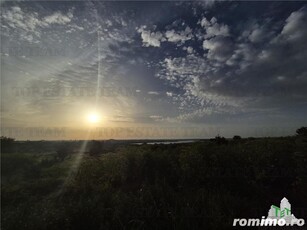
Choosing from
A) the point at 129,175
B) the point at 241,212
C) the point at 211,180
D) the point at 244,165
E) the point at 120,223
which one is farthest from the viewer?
the point at 129,175

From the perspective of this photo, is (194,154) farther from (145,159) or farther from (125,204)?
A: (125,204)

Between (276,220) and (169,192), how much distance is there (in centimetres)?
257

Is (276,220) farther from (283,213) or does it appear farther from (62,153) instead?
(62,153)

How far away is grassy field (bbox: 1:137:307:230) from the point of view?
17.0 feet

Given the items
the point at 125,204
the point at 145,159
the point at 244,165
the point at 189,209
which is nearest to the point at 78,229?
the point at 125,204

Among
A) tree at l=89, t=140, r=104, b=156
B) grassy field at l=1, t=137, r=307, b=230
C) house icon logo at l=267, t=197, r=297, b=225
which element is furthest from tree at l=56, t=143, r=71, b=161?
house icon logo at l=267, t=197, r=297, b=225

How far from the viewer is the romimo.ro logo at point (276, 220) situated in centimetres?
530

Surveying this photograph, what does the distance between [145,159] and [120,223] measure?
5157mm

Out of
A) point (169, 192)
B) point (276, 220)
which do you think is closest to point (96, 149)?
point (169, 192)

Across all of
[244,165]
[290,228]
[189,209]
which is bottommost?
[290,228]

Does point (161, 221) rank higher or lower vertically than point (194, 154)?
lower

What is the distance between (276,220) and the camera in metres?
5.58

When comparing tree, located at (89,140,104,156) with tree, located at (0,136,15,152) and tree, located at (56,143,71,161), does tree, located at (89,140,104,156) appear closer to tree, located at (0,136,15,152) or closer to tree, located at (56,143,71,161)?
tree, located at (56,143,71,161)

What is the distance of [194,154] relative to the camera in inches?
377
